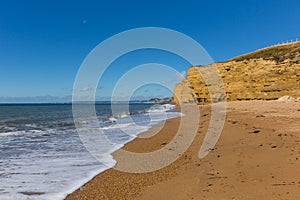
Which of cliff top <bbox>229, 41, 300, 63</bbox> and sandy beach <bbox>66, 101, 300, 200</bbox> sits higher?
cliff top <bbox>229, 41, 300, 63</bbox>

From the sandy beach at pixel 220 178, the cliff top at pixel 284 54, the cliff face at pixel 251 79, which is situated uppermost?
the cliff top at pixel 284 54

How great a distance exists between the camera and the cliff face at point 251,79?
30.0 m

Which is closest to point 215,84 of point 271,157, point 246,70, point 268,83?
point 246,70

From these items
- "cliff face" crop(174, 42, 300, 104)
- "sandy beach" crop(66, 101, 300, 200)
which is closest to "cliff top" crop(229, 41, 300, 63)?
"cliff face" crop(174, 42, 300, 104)

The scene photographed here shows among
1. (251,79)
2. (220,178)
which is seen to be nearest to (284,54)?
(251,79)

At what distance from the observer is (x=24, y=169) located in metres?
6.98

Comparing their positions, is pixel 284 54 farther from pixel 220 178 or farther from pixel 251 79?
pixel 220 178

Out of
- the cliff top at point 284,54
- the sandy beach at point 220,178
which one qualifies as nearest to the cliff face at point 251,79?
the cliff top at point 284,54

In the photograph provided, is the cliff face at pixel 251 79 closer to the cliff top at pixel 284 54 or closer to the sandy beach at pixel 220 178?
the cliff top at pixel 284 54

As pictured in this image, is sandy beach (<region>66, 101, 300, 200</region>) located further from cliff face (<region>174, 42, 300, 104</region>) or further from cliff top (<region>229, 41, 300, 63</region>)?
cliff top (<region>229, 41, 300, 63</region>)

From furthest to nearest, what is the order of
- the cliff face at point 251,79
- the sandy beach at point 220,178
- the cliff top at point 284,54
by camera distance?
1. the cliff top at point 284,54
2. the cliff face at point 251,79
3. the sandy beach at point 220,178

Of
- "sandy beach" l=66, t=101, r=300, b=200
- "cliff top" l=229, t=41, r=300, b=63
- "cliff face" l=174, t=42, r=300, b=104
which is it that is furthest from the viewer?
"cliff top" l=229, t=41, r=300, b=63

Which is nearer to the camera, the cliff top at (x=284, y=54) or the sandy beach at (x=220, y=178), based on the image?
the sandy beach at (x=220, y=178)

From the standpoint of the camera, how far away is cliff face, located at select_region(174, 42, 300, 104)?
98.6 feet
